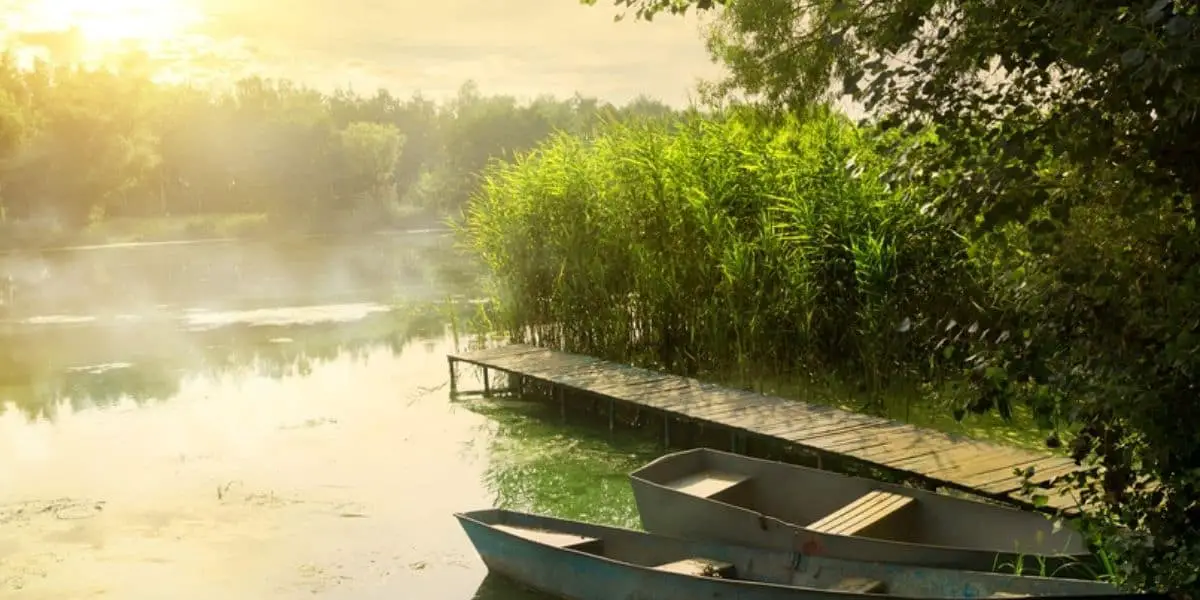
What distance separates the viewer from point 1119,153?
3.58 m

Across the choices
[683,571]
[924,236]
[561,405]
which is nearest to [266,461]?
[561,405]

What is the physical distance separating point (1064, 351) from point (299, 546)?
16.1 ft

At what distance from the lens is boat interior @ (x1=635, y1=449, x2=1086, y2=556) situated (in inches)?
205

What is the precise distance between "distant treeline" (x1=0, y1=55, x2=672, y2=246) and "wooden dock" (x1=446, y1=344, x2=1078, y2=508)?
95.6ft

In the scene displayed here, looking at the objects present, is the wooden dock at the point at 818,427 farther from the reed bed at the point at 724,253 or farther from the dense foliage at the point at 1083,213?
the dense foliage at the point at 1083,213

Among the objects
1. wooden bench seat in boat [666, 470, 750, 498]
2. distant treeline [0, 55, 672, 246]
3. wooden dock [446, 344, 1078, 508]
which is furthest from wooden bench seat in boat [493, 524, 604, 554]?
distant treeline [0, 55, 672, 246]

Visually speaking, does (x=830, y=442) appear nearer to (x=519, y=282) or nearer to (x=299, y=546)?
(x=299, y=546)

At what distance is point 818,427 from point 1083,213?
4.11 meters

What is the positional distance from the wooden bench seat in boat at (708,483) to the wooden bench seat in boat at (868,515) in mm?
677

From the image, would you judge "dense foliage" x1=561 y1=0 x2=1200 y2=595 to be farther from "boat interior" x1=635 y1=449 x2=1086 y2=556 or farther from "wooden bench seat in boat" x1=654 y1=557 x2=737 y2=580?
"wooden bench seat in boat" x1=654 y1=557 x2=737 y2=580

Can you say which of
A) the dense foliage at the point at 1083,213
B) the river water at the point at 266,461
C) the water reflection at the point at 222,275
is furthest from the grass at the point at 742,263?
the water reflection at the point at 222,275

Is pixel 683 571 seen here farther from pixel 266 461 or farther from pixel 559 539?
pixel 266 461

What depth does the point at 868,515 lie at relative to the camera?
17.9 ft

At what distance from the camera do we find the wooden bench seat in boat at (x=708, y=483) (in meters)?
6.21
